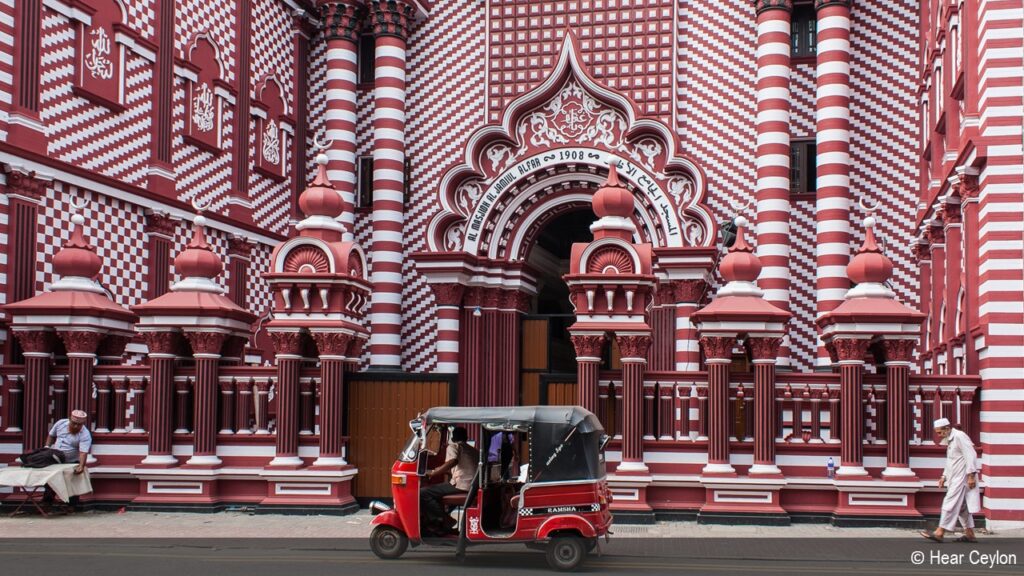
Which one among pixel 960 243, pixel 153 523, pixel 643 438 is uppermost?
pixel 960 243

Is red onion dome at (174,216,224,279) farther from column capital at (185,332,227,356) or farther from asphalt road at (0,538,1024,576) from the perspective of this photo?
asphalt road at (0,538,1024,576)

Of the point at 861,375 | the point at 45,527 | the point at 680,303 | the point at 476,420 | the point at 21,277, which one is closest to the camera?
the point at 476,420

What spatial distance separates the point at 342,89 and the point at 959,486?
56.8ft

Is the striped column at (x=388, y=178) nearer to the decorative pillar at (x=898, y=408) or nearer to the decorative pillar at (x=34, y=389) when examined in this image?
the decorative pillar at (x=34, y=389)

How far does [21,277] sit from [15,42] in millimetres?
A: 3853

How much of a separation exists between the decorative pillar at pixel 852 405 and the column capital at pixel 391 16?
14124 millimetres

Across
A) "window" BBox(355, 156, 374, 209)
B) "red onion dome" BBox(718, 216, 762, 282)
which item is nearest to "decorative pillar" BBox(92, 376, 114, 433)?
"red onion dome" BBox(718, 216, 762, 282)

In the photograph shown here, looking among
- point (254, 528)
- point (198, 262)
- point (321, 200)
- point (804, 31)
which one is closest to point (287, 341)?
point (198, 262)

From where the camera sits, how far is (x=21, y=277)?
18609mm

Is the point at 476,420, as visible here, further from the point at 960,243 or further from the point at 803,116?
the point at 803,116

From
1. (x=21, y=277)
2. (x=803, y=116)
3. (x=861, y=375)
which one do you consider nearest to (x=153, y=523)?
(x=21, y=277)

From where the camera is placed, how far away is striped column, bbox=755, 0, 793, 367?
79.9 feet

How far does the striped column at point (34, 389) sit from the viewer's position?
17.8 metres

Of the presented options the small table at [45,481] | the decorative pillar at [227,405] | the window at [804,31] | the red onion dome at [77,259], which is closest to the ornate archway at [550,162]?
the window at [804,31]
